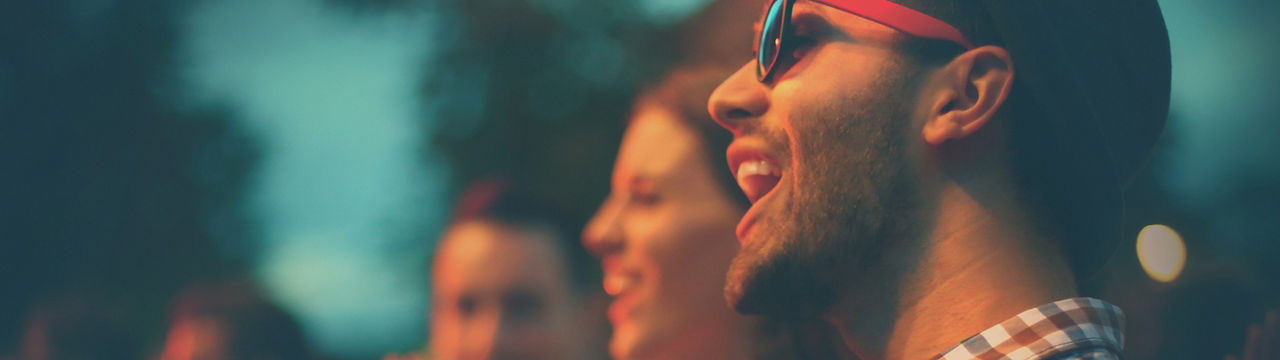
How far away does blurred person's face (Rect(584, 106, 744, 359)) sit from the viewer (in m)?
2.15

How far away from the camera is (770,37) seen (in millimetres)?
1576

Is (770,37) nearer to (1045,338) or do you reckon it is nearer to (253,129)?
(1045,338)

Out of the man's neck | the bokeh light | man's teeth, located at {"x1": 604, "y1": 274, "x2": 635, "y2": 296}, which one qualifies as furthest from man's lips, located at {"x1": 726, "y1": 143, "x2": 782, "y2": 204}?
the bokeh light

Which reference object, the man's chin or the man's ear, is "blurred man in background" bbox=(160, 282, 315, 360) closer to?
the man's chin

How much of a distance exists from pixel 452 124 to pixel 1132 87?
148 inches

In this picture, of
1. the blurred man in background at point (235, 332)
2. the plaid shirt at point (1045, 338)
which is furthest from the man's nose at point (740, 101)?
the blurred man in background at point (235, 332)

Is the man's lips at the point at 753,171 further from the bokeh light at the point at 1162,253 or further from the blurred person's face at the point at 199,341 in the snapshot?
the blurred person's face at the point at 199,341

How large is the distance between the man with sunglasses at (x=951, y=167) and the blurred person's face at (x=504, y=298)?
1140 mm

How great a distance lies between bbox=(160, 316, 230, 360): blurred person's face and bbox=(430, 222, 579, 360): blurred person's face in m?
0.90

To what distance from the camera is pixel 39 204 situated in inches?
176

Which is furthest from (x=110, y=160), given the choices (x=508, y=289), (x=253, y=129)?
(x=508, y=289)

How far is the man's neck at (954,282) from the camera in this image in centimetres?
141

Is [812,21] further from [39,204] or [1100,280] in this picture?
[39,204]

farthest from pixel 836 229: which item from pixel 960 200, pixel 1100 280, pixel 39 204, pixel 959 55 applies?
pixel 39 204
